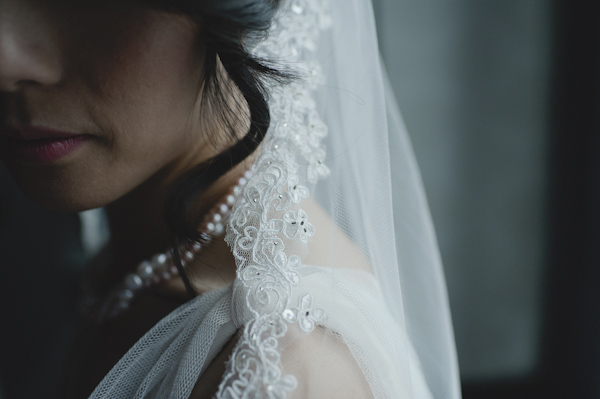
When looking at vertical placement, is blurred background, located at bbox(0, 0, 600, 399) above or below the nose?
below

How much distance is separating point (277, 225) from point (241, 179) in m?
0.15

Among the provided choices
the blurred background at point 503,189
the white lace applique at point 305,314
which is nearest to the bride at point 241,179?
the white lace applique at point 305,314

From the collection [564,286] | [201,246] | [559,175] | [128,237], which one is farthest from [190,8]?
[564,286]

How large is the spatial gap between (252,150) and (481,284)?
1210 mm

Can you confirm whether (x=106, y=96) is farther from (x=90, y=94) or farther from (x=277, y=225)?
(x=277, y=225)

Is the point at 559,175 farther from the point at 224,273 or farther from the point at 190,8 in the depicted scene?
the point at 190,8

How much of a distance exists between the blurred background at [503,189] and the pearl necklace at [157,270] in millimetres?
389

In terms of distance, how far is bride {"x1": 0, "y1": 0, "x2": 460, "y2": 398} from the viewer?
437 mm

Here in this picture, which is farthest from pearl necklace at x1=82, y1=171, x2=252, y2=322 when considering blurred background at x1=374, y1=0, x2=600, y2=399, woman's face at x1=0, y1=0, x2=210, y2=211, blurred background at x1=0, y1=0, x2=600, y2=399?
blurred background at x1=374, y1=0, x2=600, y2=399

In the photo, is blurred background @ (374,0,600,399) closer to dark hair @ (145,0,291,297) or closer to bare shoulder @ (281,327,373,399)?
dark hair @ (145,0,291,297)

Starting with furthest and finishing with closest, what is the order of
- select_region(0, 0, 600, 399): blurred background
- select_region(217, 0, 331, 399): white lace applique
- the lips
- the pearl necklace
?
Answer: select_region(0, 0, 600, 399): blurred background, the pearl necklace, the lips, select_region(217, 0, 331, 399): white lace applique

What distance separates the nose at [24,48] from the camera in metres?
0.44

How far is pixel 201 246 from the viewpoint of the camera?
63 centimetres

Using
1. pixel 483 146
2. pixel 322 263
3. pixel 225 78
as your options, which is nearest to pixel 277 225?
pixel 322 263
